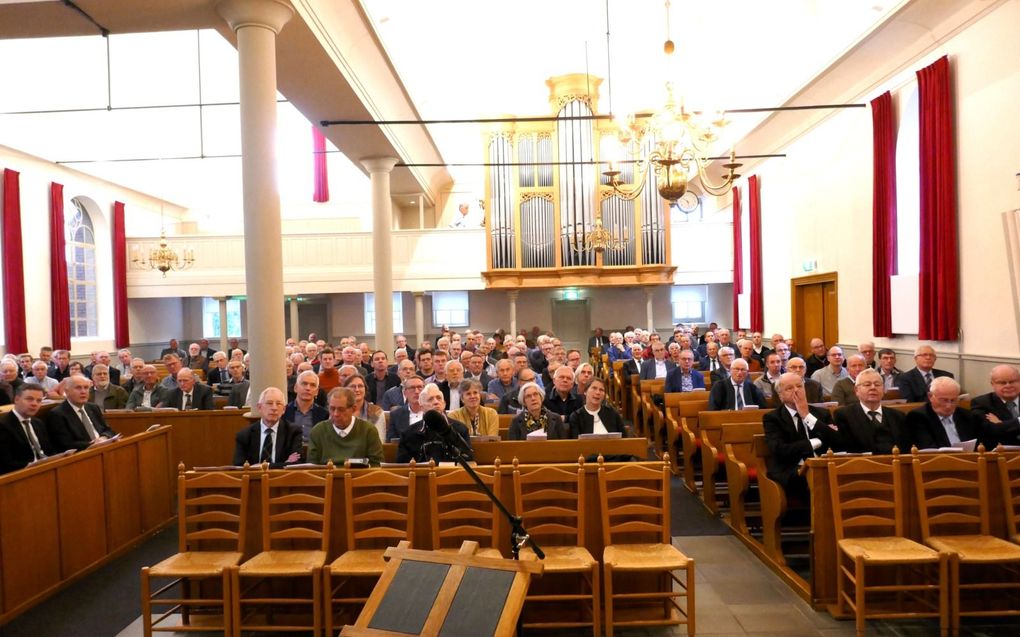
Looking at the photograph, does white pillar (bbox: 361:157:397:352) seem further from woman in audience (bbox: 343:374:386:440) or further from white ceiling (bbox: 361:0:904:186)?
woman in audience (bbox: 343:374:386:440)

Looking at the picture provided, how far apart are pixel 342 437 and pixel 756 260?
12.0 metres

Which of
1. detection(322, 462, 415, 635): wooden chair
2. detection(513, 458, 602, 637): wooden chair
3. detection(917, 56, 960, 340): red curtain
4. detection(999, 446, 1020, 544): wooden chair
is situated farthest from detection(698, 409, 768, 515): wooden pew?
detection(917, 56, 960, 340): red curtain

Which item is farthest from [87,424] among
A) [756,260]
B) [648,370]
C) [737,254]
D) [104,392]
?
[737,254]

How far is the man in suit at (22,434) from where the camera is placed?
5.16m

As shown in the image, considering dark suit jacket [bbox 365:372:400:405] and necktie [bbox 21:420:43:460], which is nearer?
necktie [bbox 21:420:43:460]

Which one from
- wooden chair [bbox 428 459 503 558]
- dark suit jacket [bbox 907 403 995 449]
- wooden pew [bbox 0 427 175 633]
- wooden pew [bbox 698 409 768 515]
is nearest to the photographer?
wooden chair [bbox 428 459 503 558]

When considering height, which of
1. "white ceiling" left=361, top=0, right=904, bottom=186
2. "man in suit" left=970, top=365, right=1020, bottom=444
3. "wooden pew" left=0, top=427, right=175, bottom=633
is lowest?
"wooden pew" left=0, top=427, right=175, bottom=633

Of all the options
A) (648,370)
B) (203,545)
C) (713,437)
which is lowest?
(203,545)

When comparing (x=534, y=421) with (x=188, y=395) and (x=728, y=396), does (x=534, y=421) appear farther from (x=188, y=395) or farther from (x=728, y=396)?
(x=188, y=395)

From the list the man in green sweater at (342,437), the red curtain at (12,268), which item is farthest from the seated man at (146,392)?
the red curtain at (12,268)

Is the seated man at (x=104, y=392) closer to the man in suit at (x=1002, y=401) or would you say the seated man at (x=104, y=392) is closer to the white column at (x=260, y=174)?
the white column at (x=260, y=174)

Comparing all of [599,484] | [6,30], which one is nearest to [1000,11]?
[599,484]

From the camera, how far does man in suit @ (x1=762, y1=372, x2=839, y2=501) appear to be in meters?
5.02

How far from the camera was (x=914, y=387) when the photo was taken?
7.72m
